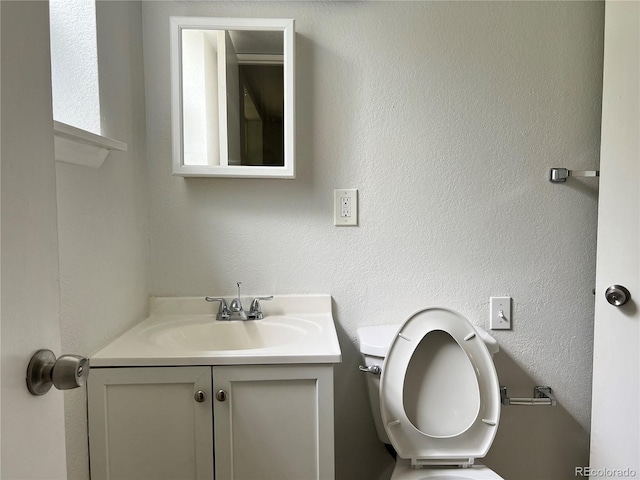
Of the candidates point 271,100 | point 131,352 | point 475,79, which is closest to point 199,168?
point 271,100

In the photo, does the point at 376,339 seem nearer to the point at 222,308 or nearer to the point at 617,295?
the point at 222,308

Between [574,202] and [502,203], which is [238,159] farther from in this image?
[574,202]

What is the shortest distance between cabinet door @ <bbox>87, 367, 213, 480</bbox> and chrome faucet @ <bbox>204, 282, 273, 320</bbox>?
13.9 inches

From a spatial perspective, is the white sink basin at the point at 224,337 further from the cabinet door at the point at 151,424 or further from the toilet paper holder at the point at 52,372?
the toilet paper holder at the point at 52,372

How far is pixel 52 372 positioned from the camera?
18.2 inches

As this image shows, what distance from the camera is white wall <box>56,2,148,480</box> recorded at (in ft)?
3.19

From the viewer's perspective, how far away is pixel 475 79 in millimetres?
1423

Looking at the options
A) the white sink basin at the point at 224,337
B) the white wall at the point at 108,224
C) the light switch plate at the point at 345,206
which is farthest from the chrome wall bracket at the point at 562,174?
the white wall at the point at 108,224

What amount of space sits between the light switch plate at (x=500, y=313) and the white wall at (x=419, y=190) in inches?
1.2

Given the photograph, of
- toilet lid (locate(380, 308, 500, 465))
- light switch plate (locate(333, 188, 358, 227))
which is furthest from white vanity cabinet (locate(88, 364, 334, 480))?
light switch plate (locate(333, 188, 358, 227))

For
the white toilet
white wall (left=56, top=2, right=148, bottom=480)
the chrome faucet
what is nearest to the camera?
white wall (left=56, top=2, right=148, bottom=480)

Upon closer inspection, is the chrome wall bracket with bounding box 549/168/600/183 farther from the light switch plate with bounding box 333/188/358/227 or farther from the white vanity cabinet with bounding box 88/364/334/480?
the white vanity cabinet with bounding box 88/364/334/480

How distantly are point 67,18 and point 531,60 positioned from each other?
57.1 inches

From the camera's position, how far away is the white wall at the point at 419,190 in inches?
55.6
